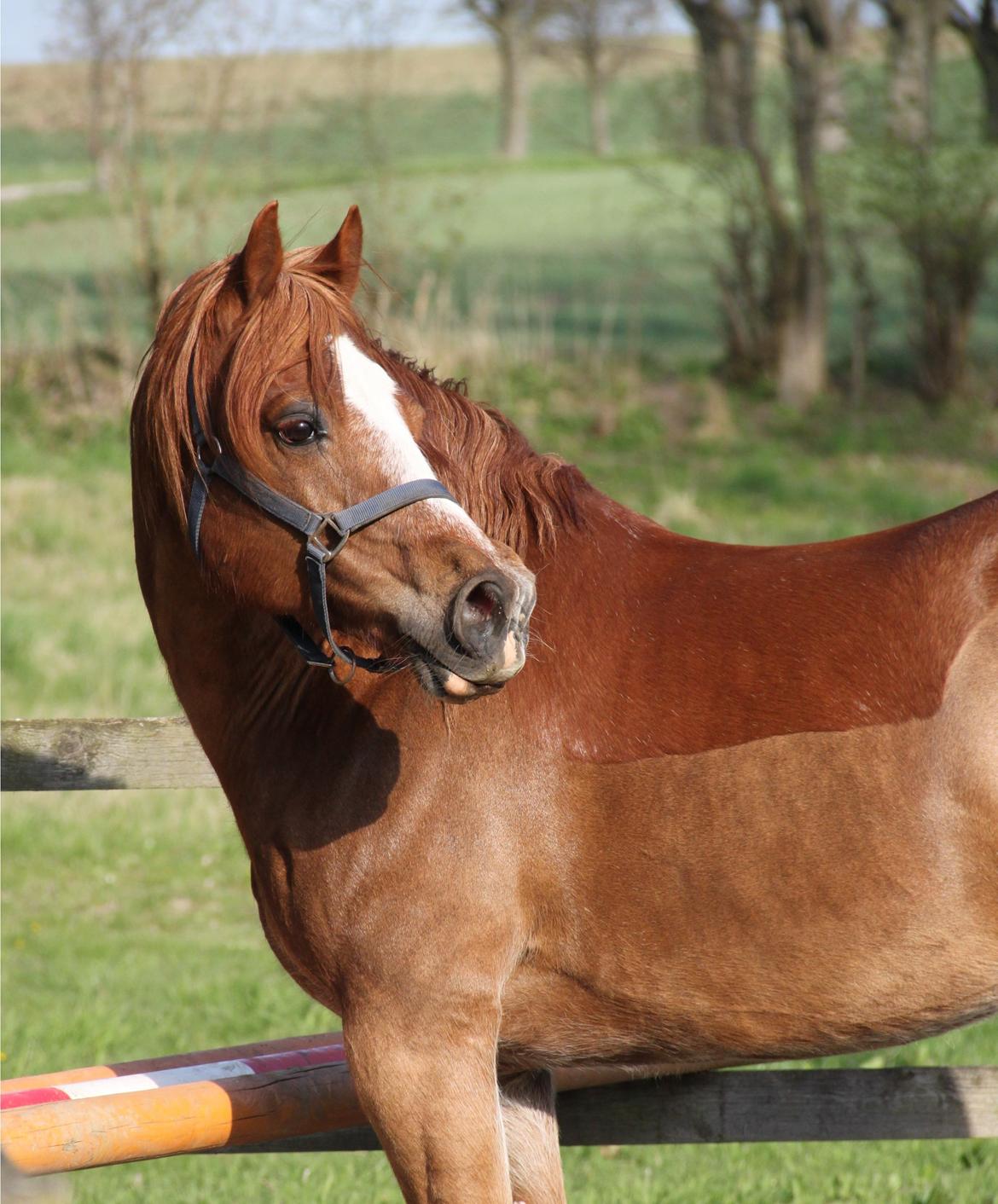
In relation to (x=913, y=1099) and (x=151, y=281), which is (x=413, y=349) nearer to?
(x=151, y=281)

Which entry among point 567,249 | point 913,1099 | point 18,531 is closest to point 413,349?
point 18,531

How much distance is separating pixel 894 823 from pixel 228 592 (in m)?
1.20

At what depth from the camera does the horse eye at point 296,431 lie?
212cm

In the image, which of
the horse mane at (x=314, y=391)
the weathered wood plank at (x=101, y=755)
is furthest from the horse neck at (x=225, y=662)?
the weathered wood plank at (x=101, y=755)

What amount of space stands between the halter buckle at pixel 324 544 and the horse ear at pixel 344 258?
53 cm

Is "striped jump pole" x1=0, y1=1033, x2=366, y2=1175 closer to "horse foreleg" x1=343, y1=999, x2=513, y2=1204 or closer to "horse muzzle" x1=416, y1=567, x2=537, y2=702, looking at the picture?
"horse foreleg" x1=343, y1=999, x2=513, y2=1204

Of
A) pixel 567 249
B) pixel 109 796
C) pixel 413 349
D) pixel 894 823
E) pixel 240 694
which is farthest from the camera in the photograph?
pixel 567 249

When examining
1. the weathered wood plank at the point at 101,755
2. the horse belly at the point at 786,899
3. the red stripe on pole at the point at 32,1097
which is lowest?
the red stripe on pole at the point at 32,1097

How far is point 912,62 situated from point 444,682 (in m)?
15.1

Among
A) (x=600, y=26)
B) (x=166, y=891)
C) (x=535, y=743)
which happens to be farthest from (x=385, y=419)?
(x=600, y=26)

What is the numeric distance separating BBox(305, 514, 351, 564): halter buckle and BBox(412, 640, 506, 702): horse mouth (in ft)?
0.66

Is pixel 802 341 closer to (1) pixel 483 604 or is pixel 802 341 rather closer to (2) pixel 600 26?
(1) pixel 483 604

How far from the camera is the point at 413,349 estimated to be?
12.4 m

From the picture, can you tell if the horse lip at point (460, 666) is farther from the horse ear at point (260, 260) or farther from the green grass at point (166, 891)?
the green grass at point (166, 891)
